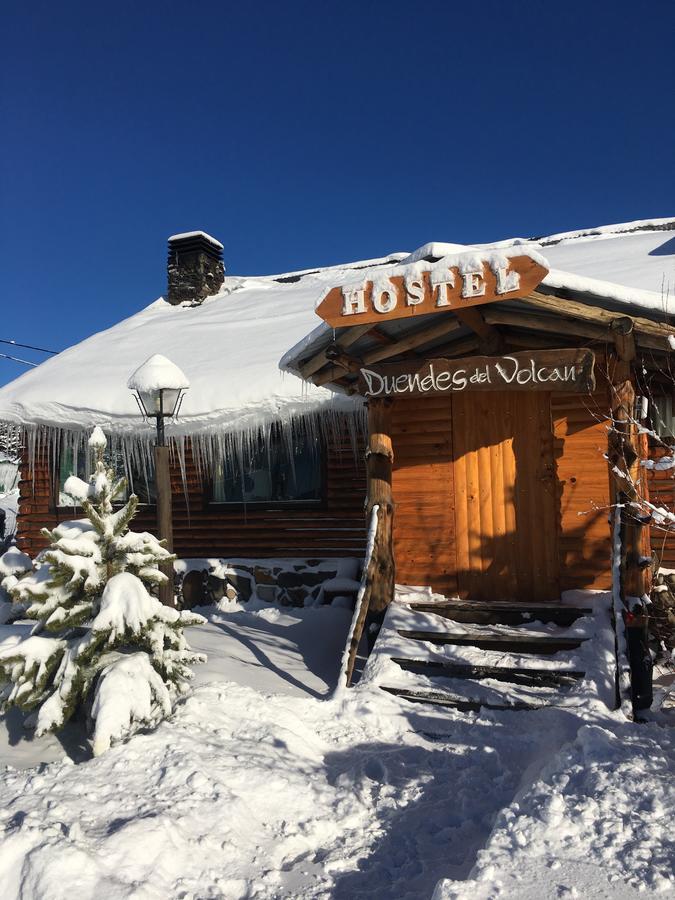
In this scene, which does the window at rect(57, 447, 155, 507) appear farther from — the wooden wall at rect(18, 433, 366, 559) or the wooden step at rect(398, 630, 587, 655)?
the wooden step at rect(398, 630, 587, 655)

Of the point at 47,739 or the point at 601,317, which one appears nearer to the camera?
the point at 47,739

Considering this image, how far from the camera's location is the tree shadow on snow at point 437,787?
320cm

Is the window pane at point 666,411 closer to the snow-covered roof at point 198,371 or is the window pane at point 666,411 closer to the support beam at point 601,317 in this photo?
the support beam at point 601,317

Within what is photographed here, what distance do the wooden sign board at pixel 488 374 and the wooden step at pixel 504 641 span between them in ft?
6.81

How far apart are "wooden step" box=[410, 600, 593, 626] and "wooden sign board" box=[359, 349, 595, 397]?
2.00 meters

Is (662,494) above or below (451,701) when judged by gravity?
above

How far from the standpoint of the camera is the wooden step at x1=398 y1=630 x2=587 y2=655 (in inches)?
222

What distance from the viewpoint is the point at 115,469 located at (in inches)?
444

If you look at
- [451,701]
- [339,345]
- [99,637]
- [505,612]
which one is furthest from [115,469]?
[451,701]

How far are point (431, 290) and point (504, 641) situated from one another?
2.99m

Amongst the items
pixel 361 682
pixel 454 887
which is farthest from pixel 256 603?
pixel 454 887

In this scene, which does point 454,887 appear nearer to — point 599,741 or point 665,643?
point 599,741

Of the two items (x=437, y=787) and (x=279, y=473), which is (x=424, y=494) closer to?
(x=279, y=473)

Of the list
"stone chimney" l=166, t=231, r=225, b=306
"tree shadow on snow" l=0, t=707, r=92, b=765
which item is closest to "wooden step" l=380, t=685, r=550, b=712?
"tree shadow on snow" l=0, t=707, r=92, b=765
